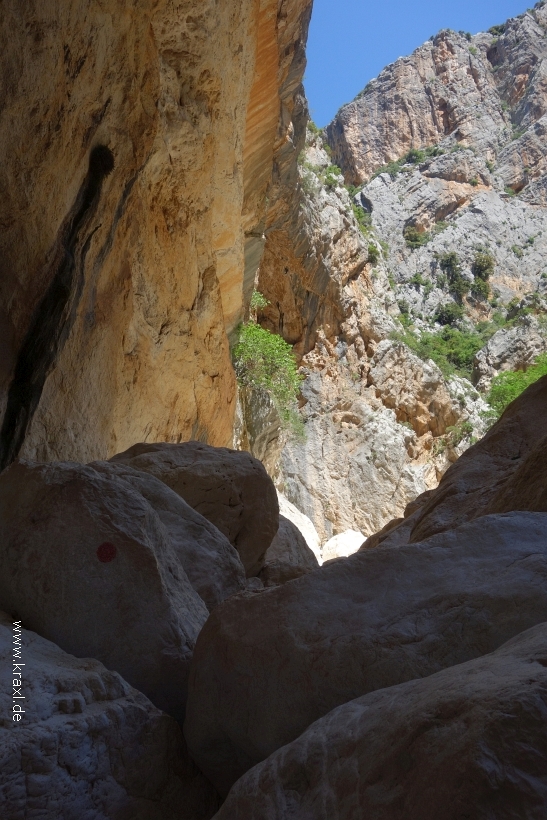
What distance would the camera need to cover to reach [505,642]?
2.15 metres

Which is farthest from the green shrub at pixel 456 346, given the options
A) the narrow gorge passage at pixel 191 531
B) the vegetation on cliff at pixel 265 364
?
the narrow gorge passage at pixel 191 531

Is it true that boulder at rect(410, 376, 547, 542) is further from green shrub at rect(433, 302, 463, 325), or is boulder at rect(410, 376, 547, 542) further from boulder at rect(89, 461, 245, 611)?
green shrub at rect(433, 302, 463, 325)

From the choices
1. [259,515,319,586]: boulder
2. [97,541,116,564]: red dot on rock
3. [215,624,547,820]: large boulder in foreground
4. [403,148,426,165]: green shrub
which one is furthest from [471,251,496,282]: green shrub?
[215,624,547,820]: large boulder in foreground

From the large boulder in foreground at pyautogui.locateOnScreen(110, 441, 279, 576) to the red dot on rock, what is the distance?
280 cm

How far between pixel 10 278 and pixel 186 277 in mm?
4717

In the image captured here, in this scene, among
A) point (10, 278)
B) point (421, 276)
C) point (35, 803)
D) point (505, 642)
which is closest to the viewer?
point (35, 803)

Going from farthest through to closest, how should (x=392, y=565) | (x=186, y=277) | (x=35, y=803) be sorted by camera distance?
1. (x=186, y=277)
2. (x=392, y=565)
3. (x=35, y=803)

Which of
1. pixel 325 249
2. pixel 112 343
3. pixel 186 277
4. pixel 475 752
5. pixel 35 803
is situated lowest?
pixel 35 803

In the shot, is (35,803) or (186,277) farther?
(186,277)

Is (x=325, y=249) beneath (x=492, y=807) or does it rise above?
above

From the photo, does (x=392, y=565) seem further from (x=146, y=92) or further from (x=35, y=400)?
(x=146, y=92)

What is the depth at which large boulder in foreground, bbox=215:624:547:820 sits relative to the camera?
1.42 metres

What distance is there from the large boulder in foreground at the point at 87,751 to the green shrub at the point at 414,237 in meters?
47.6

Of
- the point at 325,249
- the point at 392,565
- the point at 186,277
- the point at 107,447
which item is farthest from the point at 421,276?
the point at 392,565
